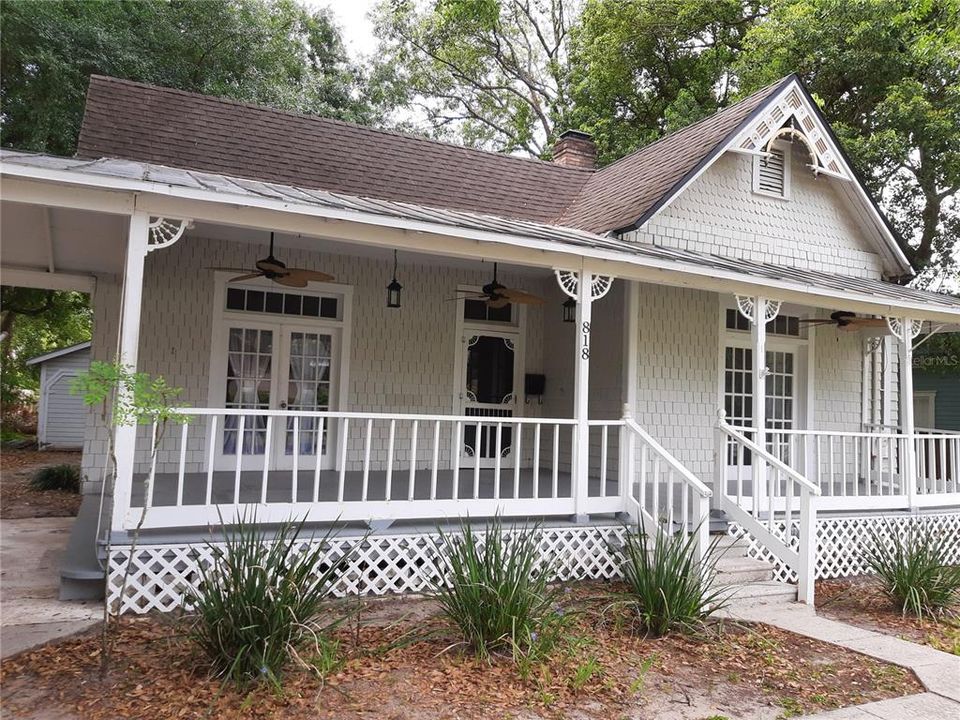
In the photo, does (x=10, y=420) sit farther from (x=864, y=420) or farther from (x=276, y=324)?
(x=864, y=420)

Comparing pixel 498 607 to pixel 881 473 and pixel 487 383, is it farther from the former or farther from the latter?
pixel 881 473

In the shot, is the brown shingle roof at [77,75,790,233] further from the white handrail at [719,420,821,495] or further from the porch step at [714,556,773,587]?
the porch step at [714,556,773,587]

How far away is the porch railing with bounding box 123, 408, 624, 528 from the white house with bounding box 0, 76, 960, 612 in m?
0.04

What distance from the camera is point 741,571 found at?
6691 millimetres

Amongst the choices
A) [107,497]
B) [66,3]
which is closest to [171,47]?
[66,3]

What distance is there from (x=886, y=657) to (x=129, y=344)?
5922mm

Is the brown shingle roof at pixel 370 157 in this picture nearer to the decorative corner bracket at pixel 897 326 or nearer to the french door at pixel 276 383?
the french door at pixel 276 383

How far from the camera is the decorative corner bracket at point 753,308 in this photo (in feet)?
26.5

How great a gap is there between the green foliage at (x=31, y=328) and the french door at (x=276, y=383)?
9037mm

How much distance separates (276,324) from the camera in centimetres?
898

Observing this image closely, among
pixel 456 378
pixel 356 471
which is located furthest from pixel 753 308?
pixel 356 471

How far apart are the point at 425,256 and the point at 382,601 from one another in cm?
470

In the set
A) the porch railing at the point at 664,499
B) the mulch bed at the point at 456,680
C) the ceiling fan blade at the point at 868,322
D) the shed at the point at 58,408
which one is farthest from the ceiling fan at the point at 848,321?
the shed at the point at 58,408

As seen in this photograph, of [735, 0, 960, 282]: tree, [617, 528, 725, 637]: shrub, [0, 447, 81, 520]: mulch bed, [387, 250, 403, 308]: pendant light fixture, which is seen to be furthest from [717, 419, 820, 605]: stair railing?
[735, 0, 960, 282]: tree
